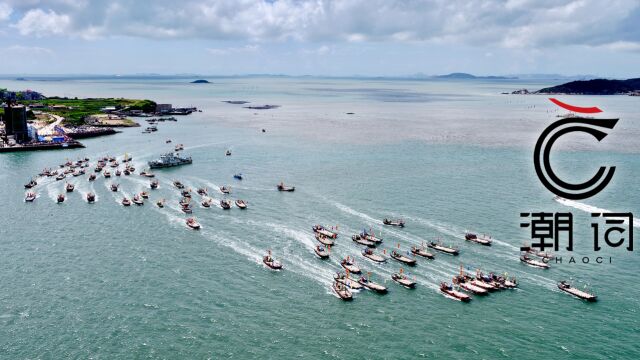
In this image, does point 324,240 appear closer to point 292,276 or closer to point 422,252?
point 292,276

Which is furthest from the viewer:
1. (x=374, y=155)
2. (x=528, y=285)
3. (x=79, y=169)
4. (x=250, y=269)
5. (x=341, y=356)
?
(x=374, y=155)

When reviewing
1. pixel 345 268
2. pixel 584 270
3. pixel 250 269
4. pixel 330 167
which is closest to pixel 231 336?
pixel 250 269

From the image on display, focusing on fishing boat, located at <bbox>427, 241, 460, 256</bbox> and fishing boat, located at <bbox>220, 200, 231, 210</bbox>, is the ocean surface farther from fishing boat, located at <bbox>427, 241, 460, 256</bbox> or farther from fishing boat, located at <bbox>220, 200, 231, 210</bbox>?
fishing boat, located at <bbox>427, 241, 460, 256</bbox>

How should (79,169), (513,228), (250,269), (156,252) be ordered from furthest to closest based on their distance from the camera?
(79,169)
(513,228)
(156,252)
(250,269)

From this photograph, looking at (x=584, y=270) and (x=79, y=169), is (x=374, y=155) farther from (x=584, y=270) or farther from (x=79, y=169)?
(x=584, y=270)

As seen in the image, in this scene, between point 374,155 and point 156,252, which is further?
point 374,155

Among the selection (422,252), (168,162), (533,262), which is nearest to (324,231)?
(422,252)

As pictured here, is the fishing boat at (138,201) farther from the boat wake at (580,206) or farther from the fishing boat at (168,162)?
the boat wake at (580,206)
